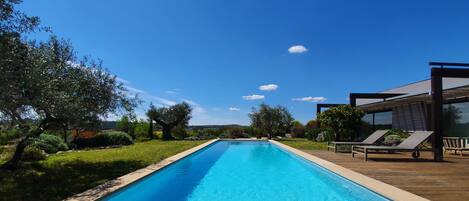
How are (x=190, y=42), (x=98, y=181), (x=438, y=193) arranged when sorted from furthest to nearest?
(x=190, y=42), (x=98, y=181), (x=438, y=193)

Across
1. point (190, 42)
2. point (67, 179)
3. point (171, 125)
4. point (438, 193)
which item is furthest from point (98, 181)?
point (171, 125)

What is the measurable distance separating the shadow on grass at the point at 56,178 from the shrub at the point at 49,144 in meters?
3.64

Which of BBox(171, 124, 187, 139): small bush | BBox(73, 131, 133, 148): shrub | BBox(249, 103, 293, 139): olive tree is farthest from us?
BBox(171, 124, 187, 139): small bush

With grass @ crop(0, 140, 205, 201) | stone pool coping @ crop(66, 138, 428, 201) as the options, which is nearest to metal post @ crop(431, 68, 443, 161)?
stone pool coping @ crop(66, 138, 428, 201)

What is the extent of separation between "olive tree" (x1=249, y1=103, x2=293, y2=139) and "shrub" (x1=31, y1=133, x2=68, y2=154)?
18.8m

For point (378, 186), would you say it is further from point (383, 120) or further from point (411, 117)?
point (383, 120)

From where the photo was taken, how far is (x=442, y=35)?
55.7ft

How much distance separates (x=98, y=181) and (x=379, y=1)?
13.2 m

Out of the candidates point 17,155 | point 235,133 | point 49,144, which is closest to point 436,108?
point 17,155

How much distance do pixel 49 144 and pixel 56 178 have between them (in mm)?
7543

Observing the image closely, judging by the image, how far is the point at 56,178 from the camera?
8453mm

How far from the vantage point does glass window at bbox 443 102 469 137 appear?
1705 cm

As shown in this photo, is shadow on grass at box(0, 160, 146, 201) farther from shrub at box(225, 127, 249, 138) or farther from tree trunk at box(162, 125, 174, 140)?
shrub at box(225, 127, 249, 138)

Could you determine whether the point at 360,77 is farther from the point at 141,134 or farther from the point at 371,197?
the point at 371,197
